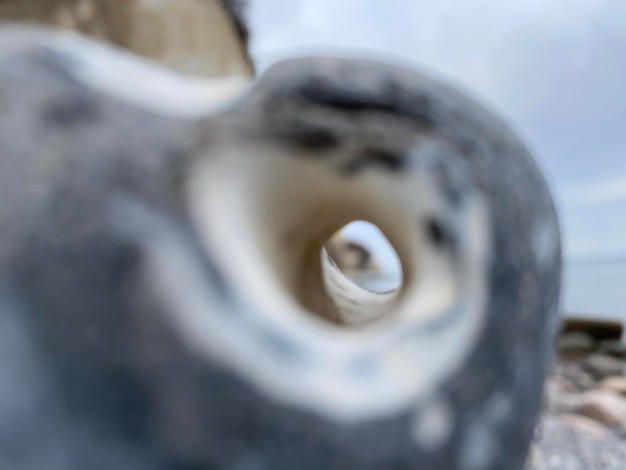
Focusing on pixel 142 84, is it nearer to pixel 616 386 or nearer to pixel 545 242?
pixel 545 242

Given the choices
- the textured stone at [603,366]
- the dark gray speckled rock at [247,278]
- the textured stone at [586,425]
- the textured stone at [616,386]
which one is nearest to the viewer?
the dark gray speckled rock at [247,278]

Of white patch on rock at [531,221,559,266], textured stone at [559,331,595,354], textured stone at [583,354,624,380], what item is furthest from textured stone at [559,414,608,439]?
white patch on rock at [531,221,559,266]

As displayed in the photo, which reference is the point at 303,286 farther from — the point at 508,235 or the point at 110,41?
the point at 110,41

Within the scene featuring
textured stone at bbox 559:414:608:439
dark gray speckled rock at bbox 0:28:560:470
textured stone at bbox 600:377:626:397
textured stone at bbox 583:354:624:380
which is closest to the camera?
dark gray speckled rock at bbox 0:28:560:470

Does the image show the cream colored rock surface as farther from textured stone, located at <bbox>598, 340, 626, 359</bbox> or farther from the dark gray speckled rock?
textured stone, located at <bbox>598, 340, 626, 359</bbox>

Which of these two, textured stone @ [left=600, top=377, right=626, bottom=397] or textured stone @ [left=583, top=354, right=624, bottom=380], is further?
textured stone @ [left=583, top=354, right=624, bottom=380]

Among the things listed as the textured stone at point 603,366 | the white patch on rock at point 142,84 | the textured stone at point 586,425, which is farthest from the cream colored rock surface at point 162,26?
the textured stone at point 603,366

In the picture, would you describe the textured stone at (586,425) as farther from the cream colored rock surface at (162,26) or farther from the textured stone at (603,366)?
the cream colored rock surface at (162,26)

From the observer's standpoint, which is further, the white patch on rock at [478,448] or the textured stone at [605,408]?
the textured stone at [605,408]

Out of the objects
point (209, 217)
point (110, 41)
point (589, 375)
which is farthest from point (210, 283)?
point (589, 375)

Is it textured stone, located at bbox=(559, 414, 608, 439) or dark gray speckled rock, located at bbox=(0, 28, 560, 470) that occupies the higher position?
dark gray speckled rock, located at bbox=(0, 28, 560, 470)
